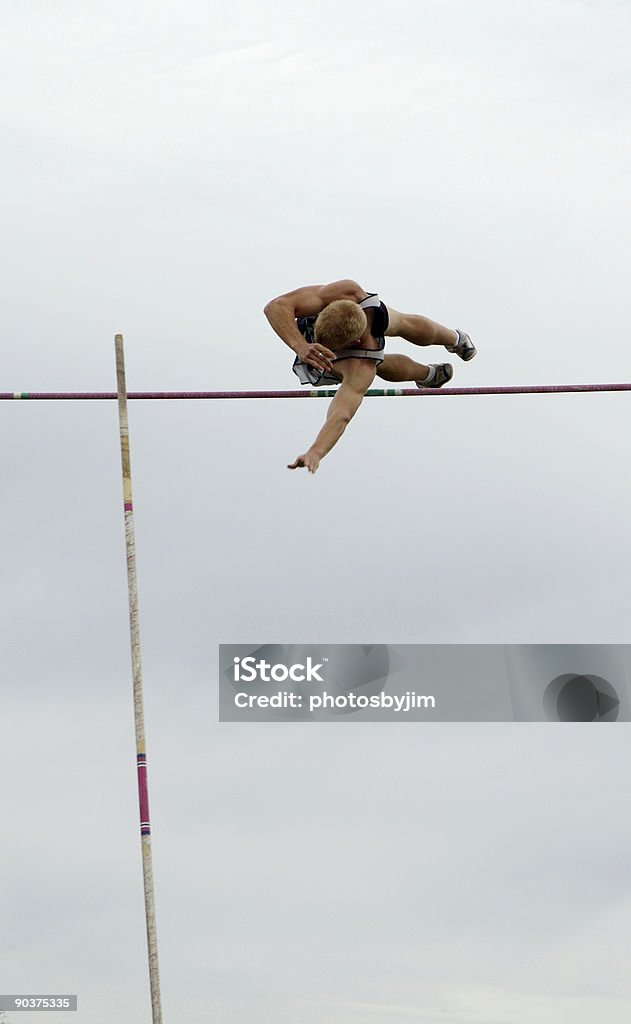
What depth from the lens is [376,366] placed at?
13.4 metres

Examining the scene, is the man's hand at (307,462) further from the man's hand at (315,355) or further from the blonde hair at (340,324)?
the blonde hair at (340,324)

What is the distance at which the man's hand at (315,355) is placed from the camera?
41.1ft

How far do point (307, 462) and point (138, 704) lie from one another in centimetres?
269

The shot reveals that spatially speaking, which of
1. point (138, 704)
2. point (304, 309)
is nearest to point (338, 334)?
point (304, 309)

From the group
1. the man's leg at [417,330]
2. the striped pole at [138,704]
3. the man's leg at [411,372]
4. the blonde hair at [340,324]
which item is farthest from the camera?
the man's leg at [411,372]

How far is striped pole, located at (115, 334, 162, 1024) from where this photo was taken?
1294cm

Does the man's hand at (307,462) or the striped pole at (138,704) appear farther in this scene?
the striped pole at (138,704)

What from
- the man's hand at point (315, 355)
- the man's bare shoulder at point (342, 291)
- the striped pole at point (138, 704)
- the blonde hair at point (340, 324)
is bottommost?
the striped pole at point (138, 704)

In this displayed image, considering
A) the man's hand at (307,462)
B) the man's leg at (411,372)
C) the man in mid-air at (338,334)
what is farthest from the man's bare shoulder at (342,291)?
the man's hand at (307,462)

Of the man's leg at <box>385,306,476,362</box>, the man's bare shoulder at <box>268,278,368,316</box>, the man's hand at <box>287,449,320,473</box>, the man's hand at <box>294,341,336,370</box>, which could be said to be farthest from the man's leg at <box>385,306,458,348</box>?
the man's hand at <box>287,449,320,473</box>

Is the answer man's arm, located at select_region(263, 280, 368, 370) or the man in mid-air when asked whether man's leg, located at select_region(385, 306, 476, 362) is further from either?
man's arm, located at select_region(263, 280, 368, 370)

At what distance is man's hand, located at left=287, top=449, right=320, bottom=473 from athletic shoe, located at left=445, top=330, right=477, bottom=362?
3102 millimetres

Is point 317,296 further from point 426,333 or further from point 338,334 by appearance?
point 426,333

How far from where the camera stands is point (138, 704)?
44.0ft
